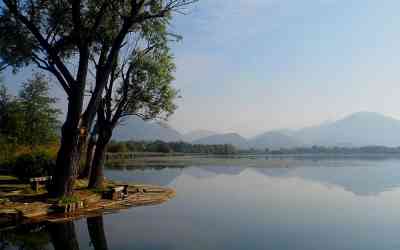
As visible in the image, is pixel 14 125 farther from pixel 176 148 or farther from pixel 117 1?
pixel 176 148

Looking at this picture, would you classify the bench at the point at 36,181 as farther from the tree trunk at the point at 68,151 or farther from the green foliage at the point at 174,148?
the green foliage at the point at 174,148

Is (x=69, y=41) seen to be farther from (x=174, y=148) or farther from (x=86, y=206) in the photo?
(x=174, y=148)

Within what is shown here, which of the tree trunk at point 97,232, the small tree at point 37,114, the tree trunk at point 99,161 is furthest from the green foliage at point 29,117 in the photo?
the tree trunk at point 97,232

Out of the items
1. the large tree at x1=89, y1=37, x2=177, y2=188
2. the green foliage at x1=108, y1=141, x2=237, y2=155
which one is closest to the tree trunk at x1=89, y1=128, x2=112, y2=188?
the large tree at x1=89, y1=37, x2=177, y2=188

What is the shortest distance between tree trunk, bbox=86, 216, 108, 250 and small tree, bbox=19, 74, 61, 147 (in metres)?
17.6

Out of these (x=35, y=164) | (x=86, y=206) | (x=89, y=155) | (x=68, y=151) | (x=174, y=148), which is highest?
(x=174, y=148)

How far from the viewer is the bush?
90.4ft

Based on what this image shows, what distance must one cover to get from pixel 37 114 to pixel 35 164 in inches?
245

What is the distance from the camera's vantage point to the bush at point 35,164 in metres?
27.5

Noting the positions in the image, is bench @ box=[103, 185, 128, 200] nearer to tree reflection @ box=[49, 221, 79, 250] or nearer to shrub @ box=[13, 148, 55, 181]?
tree reflection @ box=[49, 221, 79, 250]

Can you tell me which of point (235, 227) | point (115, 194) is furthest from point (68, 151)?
point (235, 227)

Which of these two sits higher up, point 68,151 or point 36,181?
point 68,151

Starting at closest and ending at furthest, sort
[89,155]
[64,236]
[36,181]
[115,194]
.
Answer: [64,236] → [36,181] → [115,194] → [89,155]

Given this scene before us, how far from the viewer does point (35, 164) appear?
27781 mm
